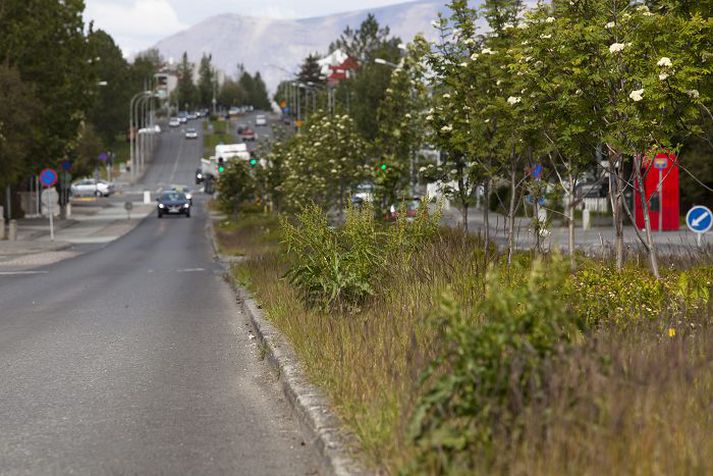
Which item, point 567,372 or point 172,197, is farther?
point 172,197

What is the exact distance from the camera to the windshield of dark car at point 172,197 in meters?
65.8

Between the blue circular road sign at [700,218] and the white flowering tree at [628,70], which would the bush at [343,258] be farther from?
the blue circular road sign at [700,218]

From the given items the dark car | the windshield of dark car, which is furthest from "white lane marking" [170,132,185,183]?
the dark car

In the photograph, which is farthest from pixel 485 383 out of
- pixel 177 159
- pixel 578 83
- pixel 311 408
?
pixel 177 159

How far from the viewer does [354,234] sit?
1129cm

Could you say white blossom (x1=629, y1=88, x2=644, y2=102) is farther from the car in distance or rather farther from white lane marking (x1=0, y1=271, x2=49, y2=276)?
the car in distance

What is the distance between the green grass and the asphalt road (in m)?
0.57

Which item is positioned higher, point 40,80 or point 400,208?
point 40,80

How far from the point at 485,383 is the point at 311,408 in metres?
2.35

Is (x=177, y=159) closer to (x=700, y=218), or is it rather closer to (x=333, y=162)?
(x=333, y=162)

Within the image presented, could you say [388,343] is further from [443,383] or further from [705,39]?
[705,39]

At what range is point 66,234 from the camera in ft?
152

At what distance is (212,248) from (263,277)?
1993cm

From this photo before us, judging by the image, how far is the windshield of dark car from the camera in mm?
65775
